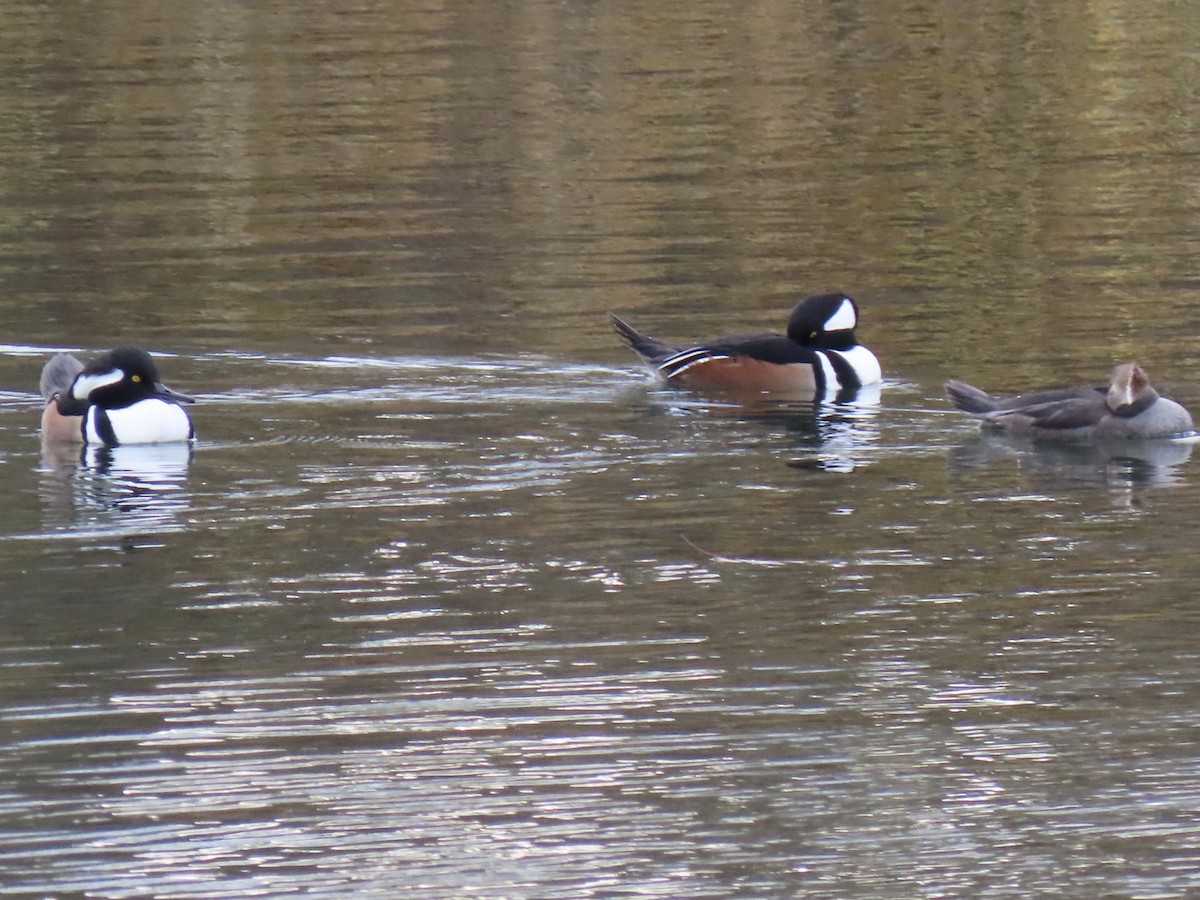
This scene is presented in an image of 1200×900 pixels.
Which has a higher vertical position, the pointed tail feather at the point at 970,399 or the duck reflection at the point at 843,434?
the pointed tail feather at the point at 970,399

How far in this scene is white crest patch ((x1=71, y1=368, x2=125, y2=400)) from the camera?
13.0 meters

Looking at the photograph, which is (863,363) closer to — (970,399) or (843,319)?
(843,319)

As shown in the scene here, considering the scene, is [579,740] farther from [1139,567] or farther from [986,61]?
[986,61]

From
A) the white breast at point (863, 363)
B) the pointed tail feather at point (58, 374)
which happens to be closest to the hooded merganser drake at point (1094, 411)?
the white breast at point (863, 363)

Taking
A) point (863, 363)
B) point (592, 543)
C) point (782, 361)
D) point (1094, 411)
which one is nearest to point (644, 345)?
point (782, 361)

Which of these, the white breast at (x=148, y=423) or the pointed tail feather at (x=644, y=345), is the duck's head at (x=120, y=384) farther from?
the pointed tail feather at (x=644, y=345)

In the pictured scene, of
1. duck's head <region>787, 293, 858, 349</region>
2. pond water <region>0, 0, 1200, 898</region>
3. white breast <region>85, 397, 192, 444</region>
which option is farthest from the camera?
duck's head <region>787, 293, 858, 349</region>

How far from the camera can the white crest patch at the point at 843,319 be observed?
14.8 meters

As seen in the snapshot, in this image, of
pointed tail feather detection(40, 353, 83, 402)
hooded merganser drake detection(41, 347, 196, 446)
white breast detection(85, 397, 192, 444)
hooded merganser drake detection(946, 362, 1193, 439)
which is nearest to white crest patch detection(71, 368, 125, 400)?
hooded merganser drake detection(41, 347, 196, 446)

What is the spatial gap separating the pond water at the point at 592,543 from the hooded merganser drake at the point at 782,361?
0.82ft

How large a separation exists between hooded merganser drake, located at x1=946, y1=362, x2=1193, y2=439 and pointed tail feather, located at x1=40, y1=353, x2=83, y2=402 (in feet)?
17.1

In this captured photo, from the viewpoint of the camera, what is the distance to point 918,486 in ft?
38.5

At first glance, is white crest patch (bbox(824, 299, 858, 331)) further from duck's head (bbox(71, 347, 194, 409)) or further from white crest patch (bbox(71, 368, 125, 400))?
white crest patch (bbox(71, 368, 125, 400))

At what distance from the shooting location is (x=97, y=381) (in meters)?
13.0
